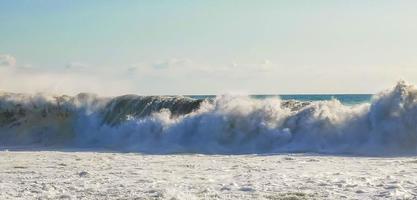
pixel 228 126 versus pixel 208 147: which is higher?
pixel 228 126

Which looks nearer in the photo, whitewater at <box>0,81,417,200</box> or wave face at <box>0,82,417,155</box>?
whitewater at <box>0,81,417,200</box>

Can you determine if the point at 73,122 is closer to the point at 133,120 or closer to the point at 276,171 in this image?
the point at 133,120

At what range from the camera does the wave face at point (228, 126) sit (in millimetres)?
21516

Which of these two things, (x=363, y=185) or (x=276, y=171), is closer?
(x=363, y=185)

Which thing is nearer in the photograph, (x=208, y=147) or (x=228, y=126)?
(x=208, y=147)

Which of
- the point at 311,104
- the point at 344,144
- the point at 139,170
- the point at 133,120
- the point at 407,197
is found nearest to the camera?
Answer: the point at 407,197

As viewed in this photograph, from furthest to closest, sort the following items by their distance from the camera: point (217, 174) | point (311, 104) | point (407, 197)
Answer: point (311, 104), point (217, 174), point (407, 197)

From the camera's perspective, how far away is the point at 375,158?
18.2m

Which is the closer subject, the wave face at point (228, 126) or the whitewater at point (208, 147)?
the whitewater at point (208, 147)

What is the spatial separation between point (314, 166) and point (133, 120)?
556 inches

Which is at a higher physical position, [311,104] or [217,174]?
[311,104]

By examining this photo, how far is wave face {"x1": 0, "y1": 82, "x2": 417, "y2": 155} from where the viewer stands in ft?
70.6

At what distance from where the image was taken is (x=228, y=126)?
81.4 feet

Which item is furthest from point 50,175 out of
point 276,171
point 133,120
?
point 133,120
